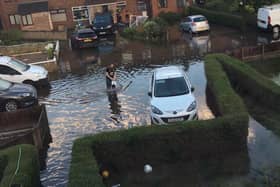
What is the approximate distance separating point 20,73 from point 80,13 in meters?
24.8

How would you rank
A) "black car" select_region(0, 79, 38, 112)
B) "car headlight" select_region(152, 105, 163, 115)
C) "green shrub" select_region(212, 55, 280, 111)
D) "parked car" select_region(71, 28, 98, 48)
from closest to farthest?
"car headlight" select_region(152, 105, 163, 115) → "green shrub" select_region(212, 55, 280, 111) → "black car" select_region(0, 79, 38, 112) → "parked car" select_region(71, 28, 98, 48)

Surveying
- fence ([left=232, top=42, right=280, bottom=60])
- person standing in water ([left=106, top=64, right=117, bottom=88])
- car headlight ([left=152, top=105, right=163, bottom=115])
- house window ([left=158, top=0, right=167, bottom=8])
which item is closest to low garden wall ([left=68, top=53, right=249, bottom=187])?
car headlight ([left=152, top=105, right=163, bottom=115])

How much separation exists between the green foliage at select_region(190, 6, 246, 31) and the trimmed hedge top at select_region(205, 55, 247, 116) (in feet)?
44.9

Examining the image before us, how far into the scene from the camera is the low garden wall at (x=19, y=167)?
9508mm

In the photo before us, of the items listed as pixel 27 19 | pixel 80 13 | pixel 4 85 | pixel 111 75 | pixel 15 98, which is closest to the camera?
pixel 15 98

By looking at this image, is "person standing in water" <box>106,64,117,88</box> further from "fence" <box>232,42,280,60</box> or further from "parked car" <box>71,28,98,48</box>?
"parked car" <box>71,28,98,48</box>

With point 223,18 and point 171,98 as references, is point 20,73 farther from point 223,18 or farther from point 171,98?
point 223,18

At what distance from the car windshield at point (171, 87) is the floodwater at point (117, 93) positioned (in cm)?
130

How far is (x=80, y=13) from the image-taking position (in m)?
44.0

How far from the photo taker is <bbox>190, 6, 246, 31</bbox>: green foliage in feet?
106

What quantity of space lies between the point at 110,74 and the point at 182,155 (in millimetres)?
7834

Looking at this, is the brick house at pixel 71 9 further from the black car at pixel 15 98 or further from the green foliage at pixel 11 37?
the black car at pixel 15 98

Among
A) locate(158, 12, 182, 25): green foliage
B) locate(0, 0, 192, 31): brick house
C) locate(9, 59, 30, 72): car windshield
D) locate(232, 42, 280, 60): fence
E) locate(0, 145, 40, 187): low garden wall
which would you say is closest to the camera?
locate(0, 145, 40, 187): low garden wall

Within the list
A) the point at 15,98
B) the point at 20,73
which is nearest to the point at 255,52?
the point at 20,73
